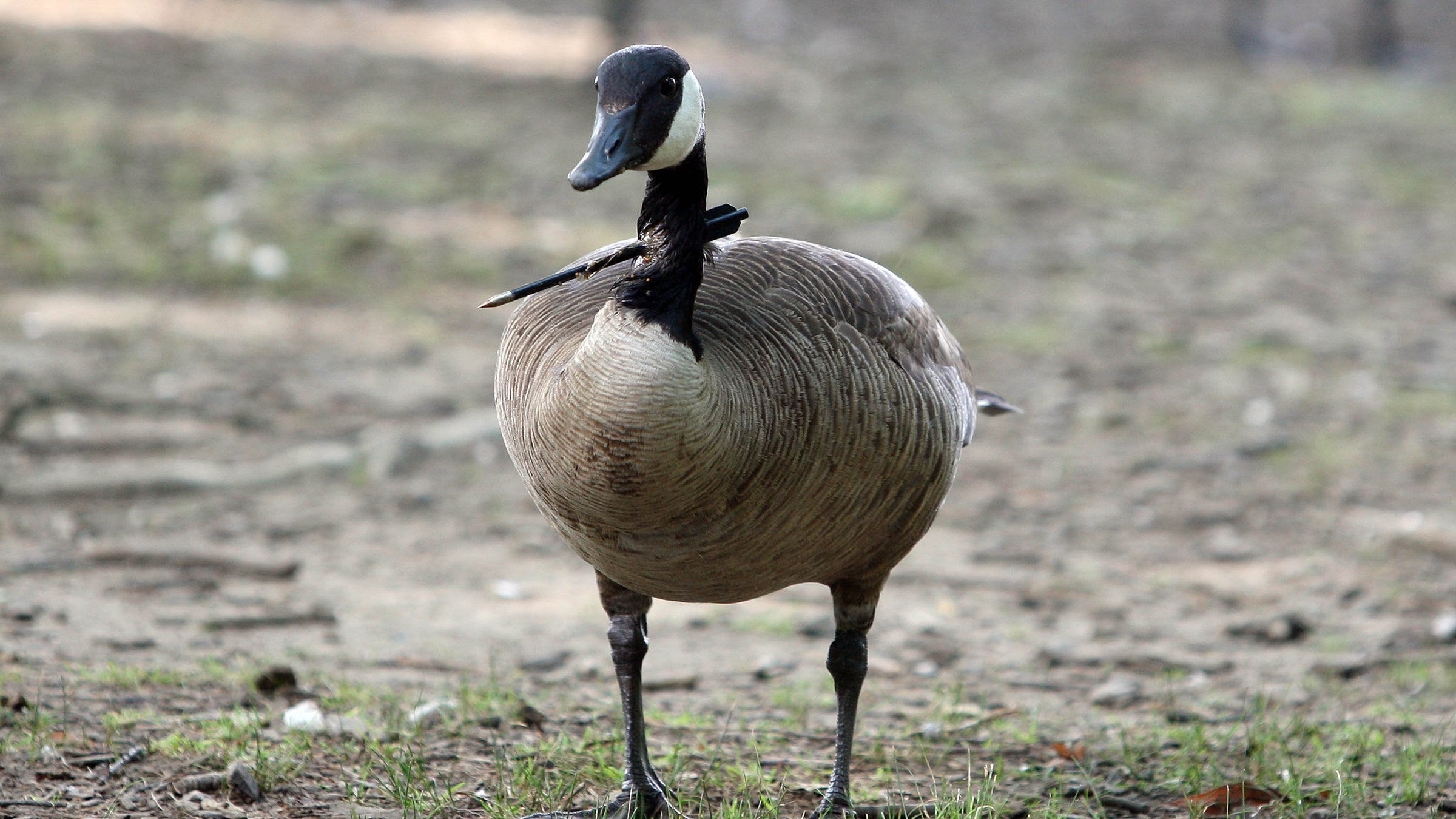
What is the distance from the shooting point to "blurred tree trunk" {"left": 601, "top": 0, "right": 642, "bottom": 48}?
12445mm

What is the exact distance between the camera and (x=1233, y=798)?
11.7ft

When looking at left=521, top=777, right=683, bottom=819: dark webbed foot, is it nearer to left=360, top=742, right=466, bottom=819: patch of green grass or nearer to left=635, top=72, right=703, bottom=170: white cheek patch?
left=360, top=742, right=466, bottom=819: patch of green grass

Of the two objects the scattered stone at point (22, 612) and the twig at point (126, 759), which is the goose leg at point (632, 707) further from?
the scattered stone at point (22, 612)

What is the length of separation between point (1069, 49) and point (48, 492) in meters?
13.5

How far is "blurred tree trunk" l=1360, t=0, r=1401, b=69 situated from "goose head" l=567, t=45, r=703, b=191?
15776mm

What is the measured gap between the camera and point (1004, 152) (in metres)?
11.8

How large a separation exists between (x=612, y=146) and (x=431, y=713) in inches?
73.7

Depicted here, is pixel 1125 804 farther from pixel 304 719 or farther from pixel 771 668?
pixel 304 719

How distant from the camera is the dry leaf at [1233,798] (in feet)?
11.6

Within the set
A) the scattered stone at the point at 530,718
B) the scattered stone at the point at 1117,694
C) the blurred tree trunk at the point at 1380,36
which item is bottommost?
the scattered stone at the point at 1117,694

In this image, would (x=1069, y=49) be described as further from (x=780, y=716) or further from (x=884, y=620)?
(x=780, y=716)

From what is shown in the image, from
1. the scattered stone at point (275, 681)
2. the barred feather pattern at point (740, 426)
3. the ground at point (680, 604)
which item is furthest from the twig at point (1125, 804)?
the scattered stone at point (275, 681)

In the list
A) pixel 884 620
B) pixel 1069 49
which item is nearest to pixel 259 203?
pixel 884 620

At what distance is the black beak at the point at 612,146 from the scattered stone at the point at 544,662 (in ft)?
7.47
